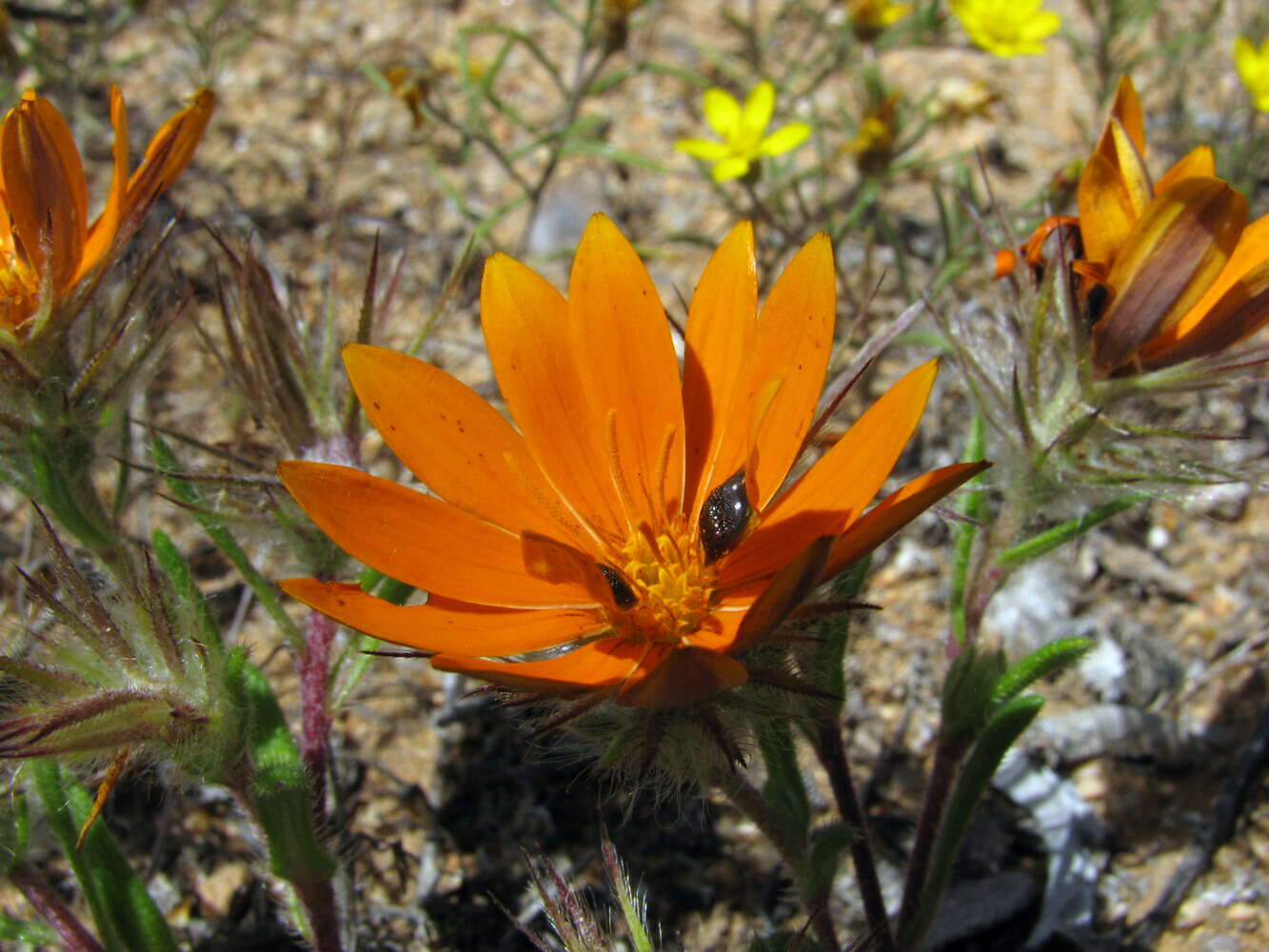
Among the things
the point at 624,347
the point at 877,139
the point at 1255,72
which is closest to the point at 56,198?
the point at 624,347

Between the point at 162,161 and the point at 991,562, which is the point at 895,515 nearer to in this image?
the point at 991,562

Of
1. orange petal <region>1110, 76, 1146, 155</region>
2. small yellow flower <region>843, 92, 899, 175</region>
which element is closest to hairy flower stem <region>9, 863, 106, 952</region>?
orange petal <region>1110, 76, 1146, 155</region>

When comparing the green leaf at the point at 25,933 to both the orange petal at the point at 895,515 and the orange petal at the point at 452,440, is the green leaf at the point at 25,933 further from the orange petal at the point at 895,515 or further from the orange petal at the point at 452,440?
the orange petal at the point at 895,515

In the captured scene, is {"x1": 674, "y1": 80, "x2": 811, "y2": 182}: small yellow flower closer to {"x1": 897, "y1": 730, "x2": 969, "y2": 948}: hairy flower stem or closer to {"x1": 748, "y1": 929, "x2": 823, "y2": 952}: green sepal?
{"x1": 897, "y1": 730, "x2": 969, "y2": 948}: hairy flower stem

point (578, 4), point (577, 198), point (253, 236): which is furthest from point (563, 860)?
point (578, 4)

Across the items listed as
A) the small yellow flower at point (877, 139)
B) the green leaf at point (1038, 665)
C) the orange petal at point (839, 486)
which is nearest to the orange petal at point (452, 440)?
the orange petal at point (839, 486)
